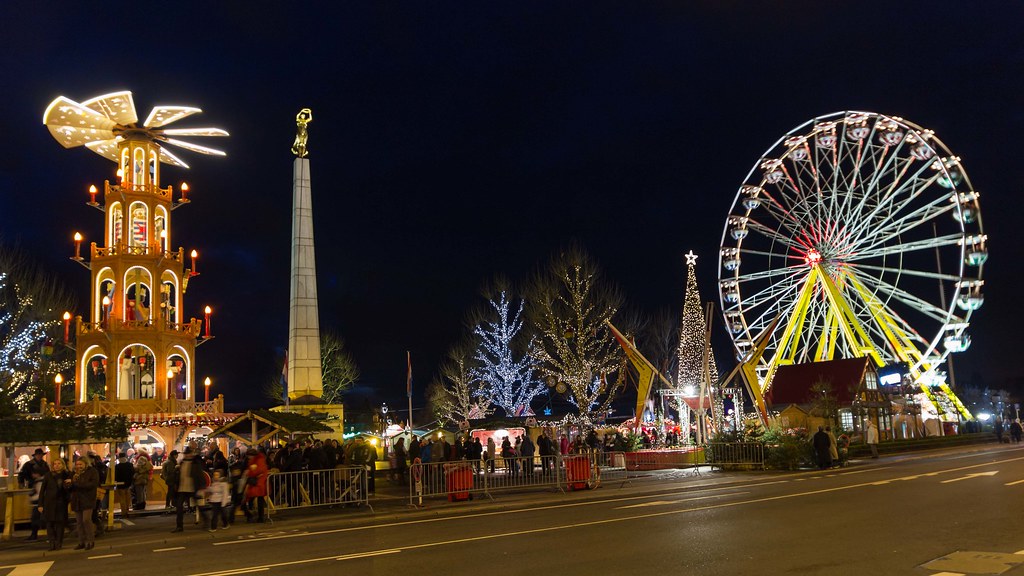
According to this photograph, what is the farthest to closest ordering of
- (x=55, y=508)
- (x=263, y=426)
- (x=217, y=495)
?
(x=263, y=426), (x=217, y=495), (x=55, y=508)

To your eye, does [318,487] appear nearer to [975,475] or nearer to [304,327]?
[304,327]

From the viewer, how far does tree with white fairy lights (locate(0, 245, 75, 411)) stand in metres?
44.0

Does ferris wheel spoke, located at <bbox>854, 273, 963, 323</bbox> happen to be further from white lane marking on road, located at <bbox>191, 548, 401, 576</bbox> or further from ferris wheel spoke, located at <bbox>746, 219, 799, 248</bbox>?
white lane marking on road, located at <bbox>191, 548, 401, 576</bbox>

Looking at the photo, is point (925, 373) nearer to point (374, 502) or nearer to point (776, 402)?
point (776, 402)

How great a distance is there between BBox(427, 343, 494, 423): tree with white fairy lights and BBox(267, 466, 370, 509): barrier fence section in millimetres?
35708

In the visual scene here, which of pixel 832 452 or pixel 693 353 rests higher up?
pixel 693 353

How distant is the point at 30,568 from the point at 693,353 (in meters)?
29.3

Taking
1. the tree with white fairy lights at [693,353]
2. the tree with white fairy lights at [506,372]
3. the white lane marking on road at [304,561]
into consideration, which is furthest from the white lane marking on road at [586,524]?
the tree with white fairy lights at [506,372]

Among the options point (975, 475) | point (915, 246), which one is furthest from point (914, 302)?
point (975, 475)

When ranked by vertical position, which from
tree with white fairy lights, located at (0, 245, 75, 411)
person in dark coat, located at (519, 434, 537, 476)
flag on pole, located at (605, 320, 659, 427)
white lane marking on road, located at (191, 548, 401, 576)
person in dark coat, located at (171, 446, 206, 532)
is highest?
tree with white fairy lights, located at (0, 245, 75, 411)

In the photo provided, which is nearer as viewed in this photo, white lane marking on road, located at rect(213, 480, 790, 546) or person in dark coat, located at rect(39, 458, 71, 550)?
person in dark coat, located at rect(39, 458, 71, 550)

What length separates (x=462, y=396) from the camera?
62.9 metres

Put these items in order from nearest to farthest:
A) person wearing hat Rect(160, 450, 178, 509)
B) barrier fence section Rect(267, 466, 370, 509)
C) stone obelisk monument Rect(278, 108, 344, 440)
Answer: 1. barrier fence section Rect(267, 466, 370, 509)
2. person wearing hat Rect(160, 450, 178, 509)
3. stone obelisk monument Rect(278, 108, 344, 440)

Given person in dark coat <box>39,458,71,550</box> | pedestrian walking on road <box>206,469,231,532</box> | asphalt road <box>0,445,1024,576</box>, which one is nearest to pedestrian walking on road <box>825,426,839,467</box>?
asphalt road <box>0,445,1024,576</box>
